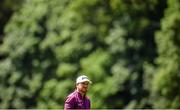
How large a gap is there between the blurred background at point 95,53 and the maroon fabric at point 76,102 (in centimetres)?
2647

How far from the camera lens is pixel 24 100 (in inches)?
1729

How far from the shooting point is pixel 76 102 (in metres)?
10.1

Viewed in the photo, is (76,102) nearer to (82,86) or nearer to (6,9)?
(82,86)

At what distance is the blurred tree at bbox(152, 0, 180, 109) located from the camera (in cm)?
3662

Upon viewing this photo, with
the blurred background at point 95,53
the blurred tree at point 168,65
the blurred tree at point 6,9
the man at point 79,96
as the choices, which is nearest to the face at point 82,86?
the man at point 79,96

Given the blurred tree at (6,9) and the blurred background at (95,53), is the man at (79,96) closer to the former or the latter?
the blurred background at (95,53)

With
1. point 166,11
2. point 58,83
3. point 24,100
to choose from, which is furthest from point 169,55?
point 24,100

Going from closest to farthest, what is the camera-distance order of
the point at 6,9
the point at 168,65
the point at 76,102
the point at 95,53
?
the point at 76,102
the point at 168,65
the point at 95,53
the point at 6,9

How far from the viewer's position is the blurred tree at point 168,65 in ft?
120

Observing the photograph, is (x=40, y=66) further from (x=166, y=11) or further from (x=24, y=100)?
(x=166, y=11)

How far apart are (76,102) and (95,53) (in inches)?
1244

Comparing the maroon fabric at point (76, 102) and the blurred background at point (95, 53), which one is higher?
the blurred background at point (95, 53)

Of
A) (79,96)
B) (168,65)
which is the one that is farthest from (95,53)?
(79,96)

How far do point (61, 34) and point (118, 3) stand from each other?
4.86 metres
